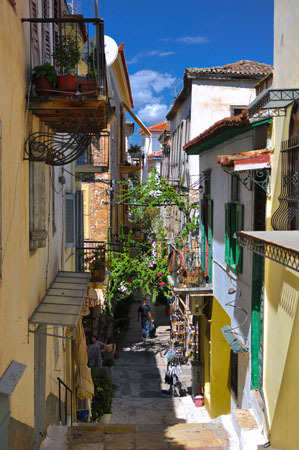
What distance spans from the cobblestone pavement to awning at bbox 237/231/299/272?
392 centimetres

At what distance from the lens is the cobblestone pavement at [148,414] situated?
8.62m

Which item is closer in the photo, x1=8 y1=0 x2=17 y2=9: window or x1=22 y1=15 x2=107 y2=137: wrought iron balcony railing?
x1=8 y1=0 x2=17 y2=9: window

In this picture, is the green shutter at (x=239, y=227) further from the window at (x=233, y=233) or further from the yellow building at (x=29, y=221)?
the yellow building at (x=29, y=221)

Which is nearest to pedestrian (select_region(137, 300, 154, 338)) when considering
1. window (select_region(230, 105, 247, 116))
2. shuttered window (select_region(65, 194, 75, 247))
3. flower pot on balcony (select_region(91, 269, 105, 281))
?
flower pot on balcony (select_region(91, 269, 105, 281))

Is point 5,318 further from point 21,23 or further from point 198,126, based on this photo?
point 198,126

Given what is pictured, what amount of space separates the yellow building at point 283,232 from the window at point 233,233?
6.35 feet

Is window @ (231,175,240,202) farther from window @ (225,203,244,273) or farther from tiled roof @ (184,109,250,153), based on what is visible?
tiled roof @ (184,109,250,153)

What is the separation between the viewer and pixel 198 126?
19938 millimetres

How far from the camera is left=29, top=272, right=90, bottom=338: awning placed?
Answer: 7152mm

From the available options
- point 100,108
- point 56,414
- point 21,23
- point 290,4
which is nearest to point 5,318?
point 100,108

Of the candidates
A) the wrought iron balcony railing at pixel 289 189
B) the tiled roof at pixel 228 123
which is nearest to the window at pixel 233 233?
the tiled roof at pixel 228 123

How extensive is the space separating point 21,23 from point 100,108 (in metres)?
1.45

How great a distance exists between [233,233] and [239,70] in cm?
983

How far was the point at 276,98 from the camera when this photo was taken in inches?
289
